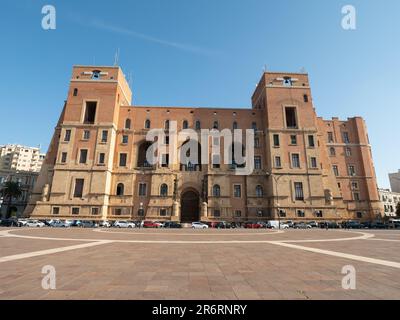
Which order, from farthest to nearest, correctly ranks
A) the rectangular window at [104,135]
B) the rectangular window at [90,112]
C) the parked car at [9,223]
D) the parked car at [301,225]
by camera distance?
1. the rectangular window at [90,112]
2. the rectangular window at [104,135]
3. the parked car at [301,225]
4. the parked car at [9,223]

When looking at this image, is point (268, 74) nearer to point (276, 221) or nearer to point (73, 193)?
point (276, 221)

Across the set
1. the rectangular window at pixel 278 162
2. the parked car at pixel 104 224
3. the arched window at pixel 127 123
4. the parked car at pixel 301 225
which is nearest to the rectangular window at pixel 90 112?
the arched window at pixel 127 123

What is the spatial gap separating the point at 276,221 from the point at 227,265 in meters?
33.3

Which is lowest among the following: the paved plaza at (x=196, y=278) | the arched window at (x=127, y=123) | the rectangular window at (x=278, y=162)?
the paved plaza at (x=196, y=278)

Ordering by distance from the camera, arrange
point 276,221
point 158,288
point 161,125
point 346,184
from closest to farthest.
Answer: point 158,288 → point 276,221 → point 161,125 → point 346,184

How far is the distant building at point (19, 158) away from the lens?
109m

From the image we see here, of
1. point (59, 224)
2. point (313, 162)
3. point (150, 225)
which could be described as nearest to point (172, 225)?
point (150, 225)

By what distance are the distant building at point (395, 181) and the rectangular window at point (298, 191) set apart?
8447cm

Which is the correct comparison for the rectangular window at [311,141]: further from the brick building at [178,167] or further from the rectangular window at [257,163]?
the rectangular window at [257,163]

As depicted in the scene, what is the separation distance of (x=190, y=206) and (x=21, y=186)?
58221 millimetres

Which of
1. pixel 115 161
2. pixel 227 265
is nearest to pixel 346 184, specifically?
pixel 115 161

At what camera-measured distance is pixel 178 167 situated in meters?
44.7

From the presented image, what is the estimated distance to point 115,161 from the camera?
44594mm

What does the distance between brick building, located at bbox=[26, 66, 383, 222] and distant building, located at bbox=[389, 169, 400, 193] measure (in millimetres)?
65660
